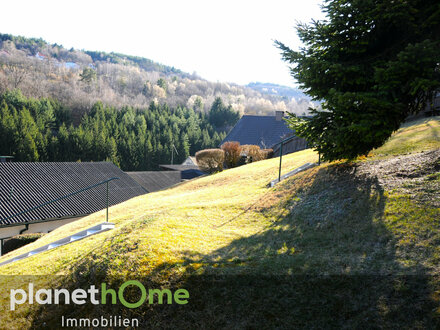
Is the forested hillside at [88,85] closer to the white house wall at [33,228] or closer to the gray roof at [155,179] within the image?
the gray roof at [155,179]

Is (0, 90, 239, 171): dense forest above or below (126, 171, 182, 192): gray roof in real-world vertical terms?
above

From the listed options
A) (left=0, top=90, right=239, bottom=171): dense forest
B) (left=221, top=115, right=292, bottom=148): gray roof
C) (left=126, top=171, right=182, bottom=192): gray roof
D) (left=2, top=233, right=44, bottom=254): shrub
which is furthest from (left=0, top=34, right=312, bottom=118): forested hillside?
(left=2, top=233, right=44, bottom=254): shrub

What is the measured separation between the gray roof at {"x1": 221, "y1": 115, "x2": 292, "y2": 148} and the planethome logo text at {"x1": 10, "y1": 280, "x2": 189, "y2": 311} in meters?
27.3

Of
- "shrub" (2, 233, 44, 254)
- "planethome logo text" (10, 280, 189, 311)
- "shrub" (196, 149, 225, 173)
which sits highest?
"shrub" (196, 149, 225, 173)

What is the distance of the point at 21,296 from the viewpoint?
20.9ft

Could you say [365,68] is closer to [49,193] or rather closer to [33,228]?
[33,228]

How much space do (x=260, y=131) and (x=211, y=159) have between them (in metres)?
11.6

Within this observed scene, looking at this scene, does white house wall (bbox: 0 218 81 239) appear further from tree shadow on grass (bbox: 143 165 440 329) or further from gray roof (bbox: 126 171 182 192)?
tree shadow on grass (bbox: 143 165 440 329)

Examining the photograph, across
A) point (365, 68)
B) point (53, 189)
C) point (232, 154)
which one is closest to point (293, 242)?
point (365, 68)

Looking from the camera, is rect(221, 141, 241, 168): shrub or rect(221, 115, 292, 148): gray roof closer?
rect(221, 141, 241, 168): shrub

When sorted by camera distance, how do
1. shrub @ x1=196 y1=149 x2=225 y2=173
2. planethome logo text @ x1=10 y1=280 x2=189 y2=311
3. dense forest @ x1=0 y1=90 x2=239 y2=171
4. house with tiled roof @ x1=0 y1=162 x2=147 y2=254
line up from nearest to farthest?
planethome logo text @ x1=10 y1=280 x2=189 y2=311, house with tiled roof @ x1=0 y1=162 x2=147 y2=254, shrub @ x1=196 y1=149 x2=225 y2=173, dense forest @ x1=0 y1=90 x2=239 y2=171

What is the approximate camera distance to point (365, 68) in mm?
7609

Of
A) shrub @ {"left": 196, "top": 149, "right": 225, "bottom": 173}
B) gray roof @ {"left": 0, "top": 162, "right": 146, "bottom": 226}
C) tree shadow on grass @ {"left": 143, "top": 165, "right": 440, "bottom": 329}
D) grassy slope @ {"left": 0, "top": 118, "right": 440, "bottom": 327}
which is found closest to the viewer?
tree shadow on grass @ {"left": 143, "top": 165, "right": 440, "bottom": 329}

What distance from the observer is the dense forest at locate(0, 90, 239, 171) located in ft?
160
